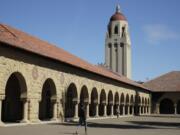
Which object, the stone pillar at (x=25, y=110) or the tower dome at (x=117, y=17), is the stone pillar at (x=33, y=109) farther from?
the tower dome at (x=117, y=17)

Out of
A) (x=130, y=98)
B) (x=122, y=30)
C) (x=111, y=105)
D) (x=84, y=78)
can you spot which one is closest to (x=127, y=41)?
(x=122, y=30)

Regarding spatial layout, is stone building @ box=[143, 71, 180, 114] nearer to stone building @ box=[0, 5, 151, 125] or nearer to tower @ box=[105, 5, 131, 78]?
stone building @ box=[0, 5, 151, 125]

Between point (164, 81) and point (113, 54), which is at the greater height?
point (113, 54)

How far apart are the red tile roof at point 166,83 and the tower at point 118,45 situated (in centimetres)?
2230

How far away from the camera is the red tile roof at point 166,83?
172 ft

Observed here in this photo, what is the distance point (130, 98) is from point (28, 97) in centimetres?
2587

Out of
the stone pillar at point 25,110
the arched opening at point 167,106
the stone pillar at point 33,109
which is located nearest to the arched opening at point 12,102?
the stone pillar at point 33,109

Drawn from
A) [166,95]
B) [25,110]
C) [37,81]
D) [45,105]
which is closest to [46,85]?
[45,105]

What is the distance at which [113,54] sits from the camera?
268 feet

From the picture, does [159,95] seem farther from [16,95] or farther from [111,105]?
[16,95]

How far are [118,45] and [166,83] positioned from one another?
90.5 ft

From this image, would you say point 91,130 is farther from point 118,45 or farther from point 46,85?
point 118,45

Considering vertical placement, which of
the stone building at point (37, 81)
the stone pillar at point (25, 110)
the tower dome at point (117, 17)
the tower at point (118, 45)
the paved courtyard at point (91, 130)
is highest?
the tower dome at point (117, 17)

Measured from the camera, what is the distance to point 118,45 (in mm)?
80875
